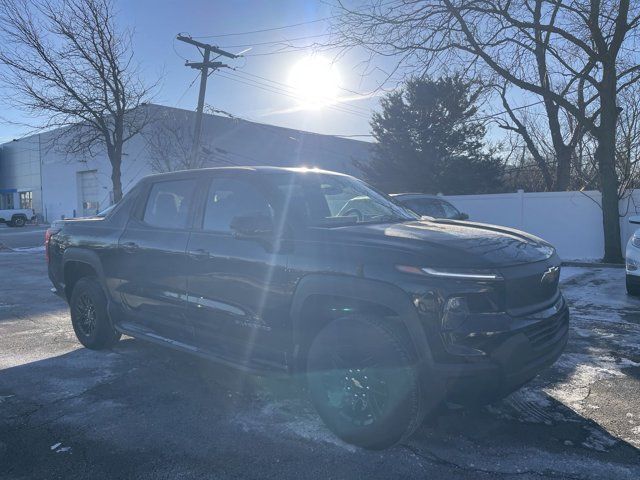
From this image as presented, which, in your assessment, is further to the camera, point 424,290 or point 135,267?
point 135,267

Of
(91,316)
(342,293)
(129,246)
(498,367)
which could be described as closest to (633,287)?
(498,367)

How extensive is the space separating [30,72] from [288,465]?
1879 cm

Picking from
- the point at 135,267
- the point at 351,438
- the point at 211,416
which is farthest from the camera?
the point at 135,267

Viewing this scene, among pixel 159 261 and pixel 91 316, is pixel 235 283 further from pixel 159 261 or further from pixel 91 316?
pixel 91 316

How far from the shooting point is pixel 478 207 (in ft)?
53.1

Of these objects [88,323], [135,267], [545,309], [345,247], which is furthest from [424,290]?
[88,323]

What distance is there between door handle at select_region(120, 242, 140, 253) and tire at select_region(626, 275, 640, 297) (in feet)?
23.8

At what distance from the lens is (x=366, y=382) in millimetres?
3318

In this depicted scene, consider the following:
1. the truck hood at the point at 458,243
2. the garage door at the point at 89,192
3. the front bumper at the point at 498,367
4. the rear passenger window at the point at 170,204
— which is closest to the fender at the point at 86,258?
the rear passenger window at the point at 170,204

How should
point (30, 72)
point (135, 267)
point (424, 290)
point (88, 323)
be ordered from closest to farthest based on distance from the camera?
point (424, 290) < point (135, 267) < point (88, 323) < point (30, 72)

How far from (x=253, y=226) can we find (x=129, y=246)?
6.05ft

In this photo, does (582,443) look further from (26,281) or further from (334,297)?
(26,281)

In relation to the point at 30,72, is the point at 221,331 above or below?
below

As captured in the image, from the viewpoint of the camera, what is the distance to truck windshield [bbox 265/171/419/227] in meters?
3.93
